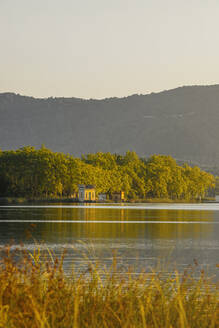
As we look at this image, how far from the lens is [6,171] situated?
142 m

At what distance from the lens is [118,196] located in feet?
561

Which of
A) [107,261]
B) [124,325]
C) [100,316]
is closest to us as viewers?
[124,325]

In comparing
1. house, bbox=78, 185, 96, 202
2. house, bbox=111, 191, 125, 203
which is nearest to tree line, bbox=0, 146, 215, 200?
house, bbox=78, 185, 96, 202

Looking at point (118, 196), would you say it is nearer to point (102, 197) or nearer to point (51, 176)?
point (102, 197)

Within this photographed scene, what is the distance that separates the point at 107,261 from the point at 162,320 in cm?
1349

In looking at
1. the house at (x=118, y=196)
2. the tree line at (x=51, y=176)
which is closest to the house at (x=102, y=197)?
the tree line at (x=51, y=176)

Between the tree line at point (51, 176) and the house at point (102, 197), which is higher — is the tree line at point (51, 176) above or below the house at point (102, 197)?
above

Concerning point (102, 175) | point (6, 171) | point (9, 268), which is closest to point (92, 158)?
point (102, 175)

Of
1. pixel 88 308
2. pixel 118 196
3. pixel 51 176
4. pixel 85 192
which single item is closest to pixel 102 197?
pixel 118 196

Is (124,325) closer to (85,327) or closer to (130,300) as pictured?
(85,327)

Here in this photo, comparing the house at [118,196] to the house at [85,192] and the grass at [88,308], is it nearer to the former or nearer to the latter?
the house at [85,192]

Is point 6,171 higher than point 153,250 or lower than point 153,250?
higher

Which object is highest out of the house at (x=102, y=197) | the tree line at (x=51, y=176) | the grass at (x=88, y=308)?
the tree line at (x=51, y=176)

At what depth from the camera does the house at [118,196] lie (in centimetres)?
16944
